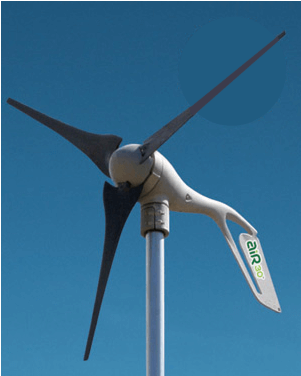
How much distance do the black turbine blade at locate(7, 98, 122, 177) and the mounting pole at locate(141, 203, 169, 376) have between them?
1357 mm

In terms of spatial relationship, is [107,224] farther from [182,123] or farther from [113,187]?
[182,123]

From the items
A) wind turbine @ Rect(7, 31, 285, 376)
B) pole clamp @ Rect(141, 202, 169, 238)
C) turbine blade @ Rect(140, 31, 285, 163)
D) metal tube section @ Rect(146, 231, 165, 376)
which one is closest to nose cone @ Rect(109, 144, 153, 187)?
wind turbine @ Rect(7, 31, 285, 376)

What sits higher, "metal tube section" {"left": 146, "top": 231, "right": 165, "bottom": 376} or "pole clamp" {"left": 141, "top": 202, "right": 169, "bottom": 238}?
"pole clamp" {"left": 141, "top": 202, "right": 169, "bottom": 238}

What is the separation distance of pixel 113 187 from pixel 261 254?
506 centimetres

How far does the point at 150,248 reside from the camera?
1348cm

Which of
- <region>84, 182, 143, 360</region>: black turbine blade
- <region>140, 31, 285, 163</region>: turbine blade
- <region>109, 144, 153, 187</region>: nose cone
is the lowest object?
<region>84, 182, 143, 360</region>: black turbine blade

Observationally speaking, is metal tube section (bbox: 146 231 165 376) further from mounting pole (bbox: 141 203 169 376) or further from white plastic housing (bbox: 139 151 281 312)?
white plastic housing (bbox: 139 151 281 312)

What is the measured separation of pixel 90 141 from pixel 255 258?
504cm

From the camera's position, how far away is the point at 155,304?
12945 millimetres

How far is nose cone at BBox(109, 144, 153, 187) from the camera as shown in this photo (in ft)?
43.9

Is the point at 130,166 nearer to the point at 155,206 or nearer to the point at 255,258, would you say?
the point at 155,206

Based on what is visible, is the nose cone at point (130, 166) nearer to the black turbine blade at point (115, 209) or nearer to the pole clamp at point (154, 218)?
the black turbine blade at point (115, 209)

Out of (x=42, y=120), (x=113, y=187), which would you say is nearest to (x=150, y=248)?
(x=113, y=187)

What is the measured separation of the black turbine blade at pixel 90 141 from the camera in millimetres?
14281
